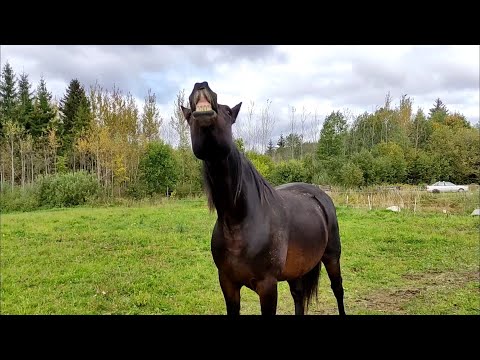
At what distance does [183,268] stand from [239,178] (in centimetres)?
474

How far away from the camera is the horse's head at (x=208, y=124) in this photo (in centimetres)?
146

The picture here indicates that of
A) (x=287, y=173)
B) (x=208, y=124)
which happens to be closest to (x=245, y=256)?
(x=208, y=124)

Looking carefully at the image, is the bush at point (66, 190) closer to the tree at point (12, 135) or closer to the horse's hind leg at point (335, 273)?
the tree at point (12, 135)

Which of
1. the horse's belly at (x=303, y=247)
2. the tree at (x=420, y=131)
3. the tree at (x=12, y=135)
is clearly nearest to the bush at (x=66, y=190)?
the tree at (x=12, y=135)

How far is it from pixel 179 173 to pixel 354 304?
1317cm

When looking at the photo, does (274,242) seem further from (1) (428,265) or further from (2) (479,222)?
(2) (479,222)

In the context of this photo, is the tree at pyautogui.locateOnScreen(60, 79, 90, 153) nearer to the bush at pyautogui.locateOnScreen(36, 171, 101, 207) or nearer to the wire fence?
the bush at pyautogui.locateOnScreen(36, 171, 101, 207)

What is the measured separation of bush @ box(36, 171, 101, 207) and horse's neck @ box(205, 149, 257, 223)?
16.4 meters

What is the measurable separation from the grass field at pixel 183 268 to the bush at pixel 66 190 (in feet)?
20.3

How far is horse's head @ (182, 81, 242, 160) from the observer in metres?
1.46

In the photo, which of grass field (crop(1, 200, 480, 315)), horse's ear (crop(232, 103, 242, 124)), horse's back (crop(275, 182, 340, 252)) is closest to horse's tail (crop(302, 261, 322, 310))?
horse's back (crop(275, 182, 340, 252))
